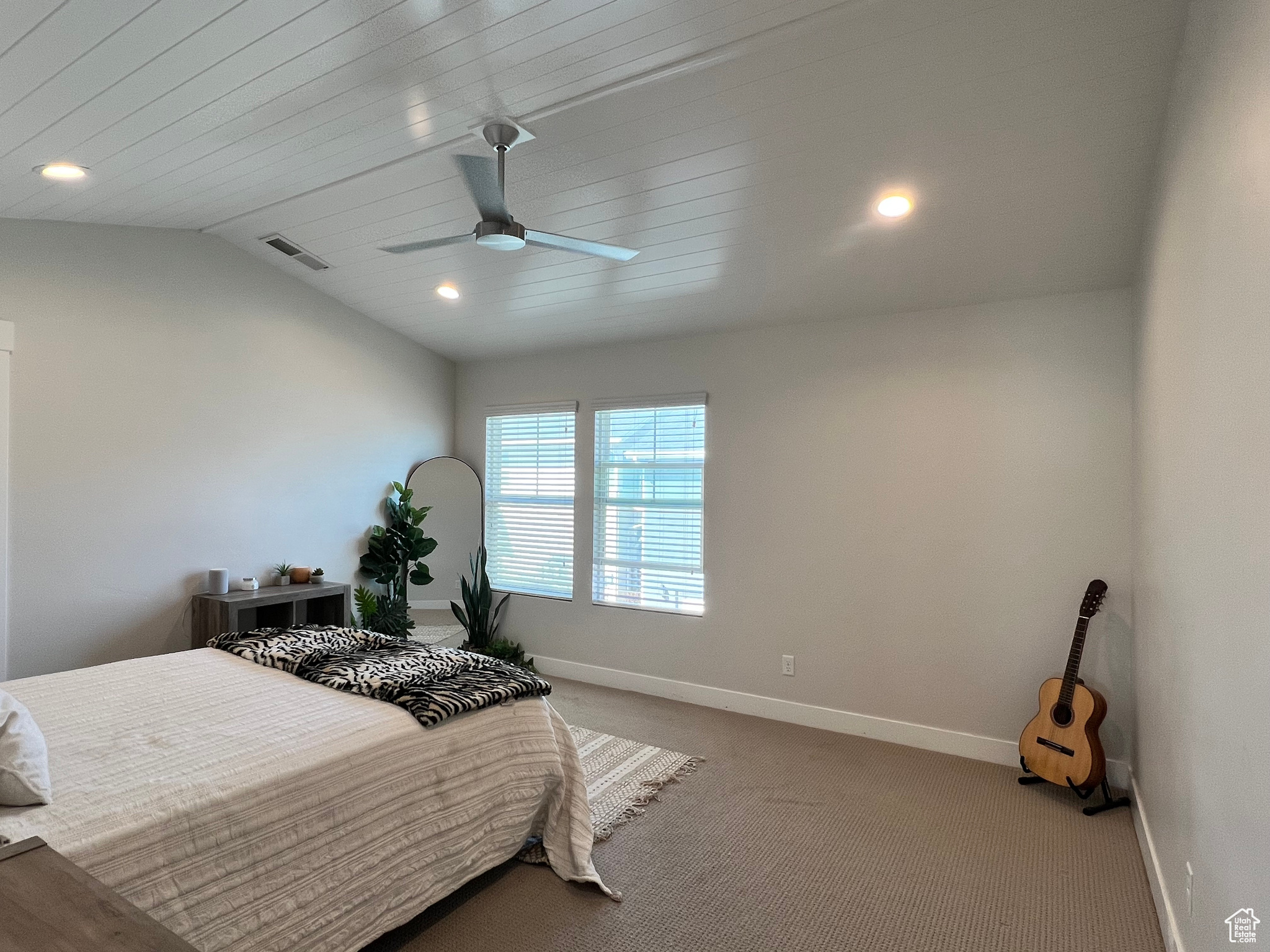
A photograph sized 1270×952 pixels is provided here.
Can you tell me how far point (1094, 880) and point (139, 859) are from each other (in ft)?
9.30

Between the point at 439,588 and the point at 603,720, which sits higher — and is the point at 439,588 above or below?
above

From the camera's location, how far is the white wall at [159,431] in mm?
3383

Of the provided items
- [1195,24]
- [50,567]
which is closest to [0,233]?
[50,567]

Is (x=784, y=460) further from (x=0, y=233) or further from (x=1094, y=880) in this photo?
(x=0, y=233)

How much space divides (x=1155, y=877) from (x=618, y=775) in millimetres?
2009

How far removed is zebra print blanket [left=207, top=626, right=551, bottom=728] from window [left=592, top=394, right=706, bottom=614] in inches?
76.2

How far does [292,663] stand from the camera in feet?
8.80

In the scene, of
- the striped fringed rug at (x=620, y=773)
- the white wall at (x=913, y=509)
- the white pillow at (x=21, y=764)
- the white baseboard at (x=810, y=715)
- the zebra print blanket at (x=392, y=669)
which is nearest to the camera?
the white pillow at (x=21, y=764)

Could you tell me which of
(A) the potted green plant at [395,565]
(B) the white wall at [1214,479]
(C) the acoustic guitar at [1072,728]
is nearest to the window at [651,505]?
(A) the potted green plant at [395,565]

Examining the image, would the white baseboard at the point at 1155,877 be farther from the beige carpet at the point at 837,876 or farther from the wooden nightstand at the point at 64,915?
the wooden nightstand at the point at 64,915

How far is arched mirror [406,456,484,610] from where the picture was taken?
5.25 meters

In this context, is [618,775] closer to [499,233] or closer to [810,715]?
[810,715]

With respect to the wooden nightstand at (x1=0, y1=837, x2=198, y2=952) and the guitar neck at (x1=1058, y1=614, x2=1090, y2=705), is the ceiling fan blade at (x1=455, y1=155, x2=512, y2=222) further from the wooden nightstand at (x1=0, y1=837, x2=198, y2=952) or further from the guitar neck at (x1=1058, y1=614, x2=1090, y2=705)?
the guitar neck at (x1=1058, y1=614, x2=1090, y2=705)

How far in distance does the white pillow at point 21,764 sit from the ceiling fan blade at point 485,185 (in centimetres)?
177
